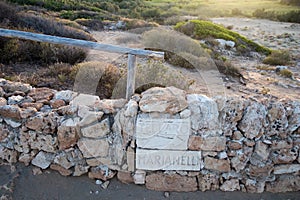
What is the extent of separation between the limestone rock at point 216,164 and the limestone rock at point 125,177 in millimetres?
1018

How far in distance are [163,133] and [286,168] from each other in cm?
177

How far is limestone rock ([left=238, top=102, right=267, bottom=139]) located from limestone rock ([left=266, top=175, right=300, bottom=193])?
2.46 ft

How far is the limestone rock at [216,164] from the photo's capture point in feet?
12.0

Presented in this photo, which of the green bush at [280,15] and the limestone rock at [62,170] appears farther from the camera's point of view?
the green bush at [280,15]

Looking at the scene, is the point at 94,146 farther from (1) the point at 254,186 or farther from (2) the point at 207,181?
(1) the point at 254,186

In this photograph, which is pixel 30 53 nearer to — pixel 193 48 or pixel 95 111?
pixel 95 111

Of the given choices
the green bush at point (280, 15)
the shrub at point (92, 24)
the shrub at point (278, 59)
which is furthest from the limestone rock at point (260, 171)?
the green bush at point (280, 15)

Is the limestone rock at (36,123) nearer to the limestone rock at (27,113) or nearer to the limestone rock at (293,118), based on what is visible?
the limestone rock at (27,113)

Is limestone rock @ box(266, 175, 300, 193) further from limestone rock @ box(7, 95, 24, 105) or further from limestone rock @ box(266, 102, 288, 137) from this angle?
limestone rock @ box(7, 95, 24, 105)

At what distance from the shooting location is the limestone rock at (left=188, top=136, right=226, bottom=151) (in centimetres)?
359

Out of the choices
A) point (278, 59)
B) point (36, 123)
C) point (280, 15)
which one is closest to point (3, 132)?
point (36, 123)

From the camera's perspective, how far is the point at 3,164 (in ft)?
12.6

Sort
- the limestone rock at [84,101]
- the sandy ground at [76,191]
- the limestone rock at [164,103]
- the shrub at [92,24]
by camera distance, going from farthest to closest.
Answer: the shrub at [92,24] < the limestone rock at [84,101] < the sandy ground at [76,191] < the limestone rock at [164,103]

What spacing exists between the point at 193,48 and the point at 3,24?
594 cm
